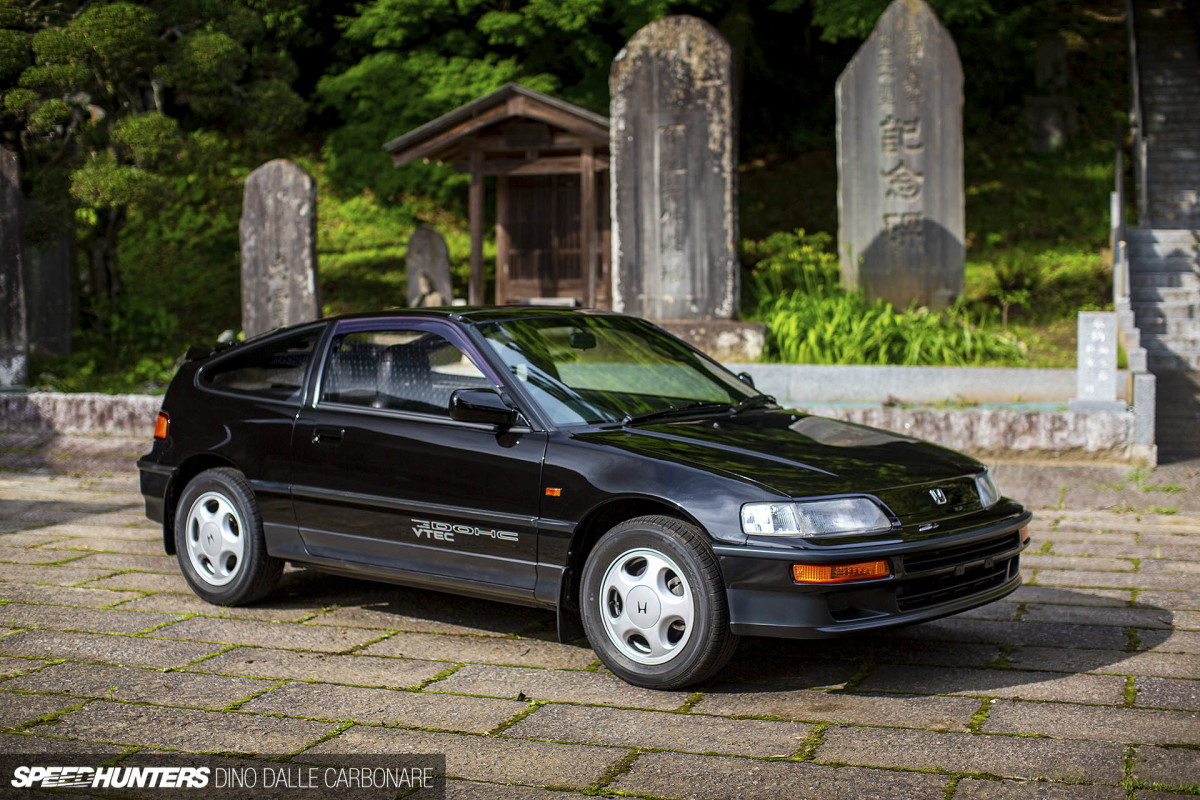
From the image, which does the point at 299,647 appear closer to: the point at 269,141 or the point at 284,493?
the point at 284,493

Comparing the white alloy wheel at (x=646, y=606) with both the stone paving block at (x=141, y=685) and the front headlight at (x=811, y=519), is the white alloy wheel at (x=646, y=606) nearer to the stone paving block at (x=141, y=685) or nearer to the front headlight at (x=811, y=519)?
the front headlight at (x=811, y=519)

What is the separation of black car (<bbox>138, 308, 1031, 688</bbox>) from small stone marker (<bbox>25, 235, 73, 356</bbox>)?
1043cm

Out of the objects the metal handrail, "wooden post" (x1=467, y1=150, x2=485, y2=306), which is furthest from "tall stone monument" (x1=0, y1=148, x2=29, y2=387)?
the metal handrail

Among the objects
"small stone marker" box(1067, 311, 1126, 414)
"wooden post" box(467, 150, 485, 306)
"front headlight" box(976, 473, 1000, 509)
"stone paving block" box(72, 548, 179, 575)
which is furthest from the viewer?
"wooden post" box(467, 150, 485, 306)

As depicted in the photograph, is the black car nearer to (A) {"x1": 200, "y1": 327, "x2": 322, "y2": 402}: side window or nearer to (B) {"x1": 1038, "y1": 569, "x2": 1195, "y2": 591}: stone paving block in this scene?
(A) {"x1": 200, "y1": 327, "x2": 322, "y2": 402}: side window

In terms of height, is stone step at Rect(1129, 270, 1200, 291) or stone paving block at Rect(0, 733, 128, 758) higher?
stone step at Rect(1129, 270, 1200, 291)

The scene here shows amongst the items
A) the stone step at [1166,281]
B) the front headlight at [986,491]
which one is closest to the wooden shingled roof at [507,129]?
the stone step at [1166,281]

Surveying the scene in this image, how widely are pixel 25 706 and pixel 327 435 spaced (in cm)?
173

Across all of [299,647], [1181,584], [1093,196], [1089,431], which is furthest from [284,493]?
[1093,196]

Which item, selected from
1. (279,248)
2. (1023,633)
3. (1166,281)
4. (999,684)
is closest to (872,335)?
(1166,281)

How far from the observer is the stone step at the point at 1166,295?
12789 mm

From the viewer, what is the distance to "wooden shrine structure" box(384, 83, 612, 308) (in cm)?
1661

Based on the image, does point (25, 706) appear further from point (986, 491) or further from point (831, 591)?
point (986, 491)

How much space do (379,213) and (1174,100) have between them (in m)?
14.9
